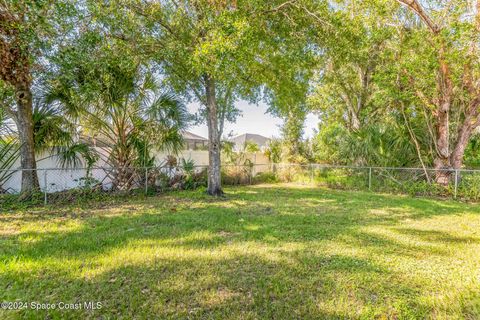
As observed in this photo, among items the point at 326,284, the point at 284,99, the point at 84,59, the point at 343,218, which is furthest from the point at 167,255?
the point at 284,99

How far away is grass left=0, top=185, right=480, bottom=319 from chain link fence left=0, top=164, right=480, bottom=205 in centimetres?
155

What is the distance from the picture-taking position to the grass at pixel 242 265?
2.33 m

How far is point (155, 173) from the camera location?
858cm

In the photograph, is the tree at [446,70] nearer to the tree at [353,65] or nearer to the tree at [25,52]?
the tree at [353,65]

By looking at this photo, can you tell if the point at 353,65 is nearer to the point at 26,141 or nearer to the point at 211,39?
the point at 211,39

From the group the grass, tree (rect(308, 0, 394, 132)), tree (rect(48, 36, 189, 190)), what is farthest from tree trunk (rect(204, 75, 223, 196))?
tree (rect(308, 0, 394, 132))

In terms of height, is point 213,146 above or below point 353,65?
below

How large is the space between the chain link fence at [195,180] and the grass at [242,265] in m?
1.55

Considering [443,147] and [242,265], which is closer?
[242,265]

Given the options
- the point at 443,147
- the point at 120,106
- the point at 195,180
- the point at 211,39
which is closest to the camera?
the point at 211,39

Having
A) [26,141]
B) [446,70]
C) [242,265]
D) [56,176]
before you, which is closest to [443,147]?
[446,70]

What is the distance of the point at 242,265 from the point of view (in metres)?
3.11

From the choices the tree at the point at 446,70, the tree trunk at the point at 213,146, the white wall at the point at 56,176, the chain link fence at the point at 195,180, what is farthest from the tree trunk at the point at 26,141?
the tree at the point at 446,70

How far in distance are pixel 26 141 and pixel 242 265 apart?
6565 millimetres
